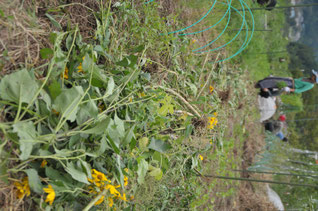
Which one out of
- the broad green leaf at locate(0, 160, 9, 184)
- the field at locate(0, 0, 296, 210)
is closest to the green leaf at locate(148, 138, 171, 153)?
the field at locate(0, 0, 296, 210)

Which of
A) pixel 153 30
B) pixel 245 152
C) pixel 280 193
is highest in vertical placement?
pixel 153 30

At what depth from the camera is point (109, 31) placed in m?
1.65

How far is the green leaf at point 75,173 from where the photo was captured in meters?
1.10

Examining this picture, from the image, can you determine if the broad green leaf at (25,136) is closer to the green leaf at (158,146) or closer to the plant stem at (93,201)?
the plant stem at (93,201)

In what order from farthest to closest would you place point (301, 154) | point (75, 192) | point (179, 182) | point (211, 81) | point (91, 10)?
1. point (301, 154)
2. point (211, 81)
3. point (179, 182)
4. point (91, 10)
5. point (75, 192)

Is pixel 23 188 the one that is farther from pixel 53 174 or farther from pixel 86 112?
pixel 86 112

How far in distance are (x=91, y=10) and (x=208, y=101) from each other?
61.5 inches

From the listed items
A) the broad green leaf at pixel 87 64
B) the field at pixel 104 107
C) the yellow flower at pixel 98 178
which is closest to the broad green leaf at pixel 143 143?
the field at pixel 104 107

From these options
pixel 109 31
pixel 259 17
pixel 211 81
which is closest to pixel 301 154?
pixel 259 17

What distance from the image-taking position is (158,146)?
165 centimetres

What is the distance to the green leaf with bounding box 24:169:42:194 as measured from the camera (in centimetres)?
100

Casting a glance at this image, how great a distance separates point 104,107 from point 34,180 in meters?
0.51

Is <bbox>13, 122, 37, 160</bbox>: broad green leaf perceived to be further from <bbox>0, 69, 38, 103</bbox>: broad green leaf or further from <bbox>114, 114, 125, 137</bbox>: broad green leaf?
<bbox>114, 114, 125, 137</bbox>: broad green leaf

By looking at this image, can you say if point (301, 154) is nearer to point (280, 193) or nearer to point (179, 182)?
point (280, 193)
